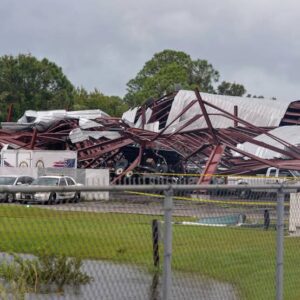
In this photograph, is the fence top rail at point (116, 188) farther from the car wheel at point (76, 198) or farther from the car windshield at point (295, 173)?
the car windshield at point (295, 173)

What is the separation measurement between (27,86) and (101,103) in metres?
19.7

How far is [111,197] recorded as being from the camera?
6137mm

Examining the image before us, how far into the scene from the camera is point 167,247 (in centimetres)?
617

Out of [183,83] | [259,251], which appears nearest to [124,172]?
[259,251]

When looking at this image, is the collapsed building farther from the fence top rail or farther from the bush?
the bush

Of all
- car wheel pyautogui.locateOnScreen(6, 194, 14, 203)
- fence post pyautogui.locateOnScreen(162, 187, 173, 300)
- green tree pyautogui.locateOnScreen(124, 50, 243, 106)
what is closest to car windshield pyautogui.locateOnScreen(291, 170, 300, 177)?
fence post pyautogui.locateOnScreen(162, 187, 173, 300)

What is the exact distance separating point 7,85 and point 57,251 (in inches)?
3969

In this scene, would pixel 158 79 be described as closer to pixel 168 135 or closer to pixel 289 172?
pixel 168 135

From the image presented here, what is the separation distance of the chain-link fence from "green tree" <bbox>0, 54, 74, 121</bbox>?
312 feet

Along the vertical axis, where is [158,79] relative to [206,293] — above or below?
above

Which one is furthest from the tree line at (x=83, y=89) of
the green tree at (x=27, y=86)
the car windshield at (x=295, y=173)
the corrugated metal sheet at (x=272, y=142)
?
the car windshield at (x=295, y=173)

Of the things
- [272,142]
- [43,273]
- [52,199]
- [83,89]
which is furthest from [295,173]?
[83,89]

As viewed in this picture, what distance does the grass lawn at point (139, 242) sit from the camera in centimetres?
495

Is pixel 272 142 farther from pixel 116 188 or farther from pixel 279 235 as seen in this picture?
pixel 116 188
